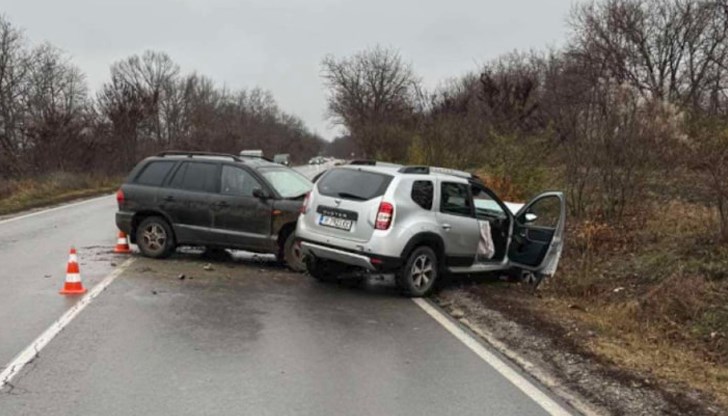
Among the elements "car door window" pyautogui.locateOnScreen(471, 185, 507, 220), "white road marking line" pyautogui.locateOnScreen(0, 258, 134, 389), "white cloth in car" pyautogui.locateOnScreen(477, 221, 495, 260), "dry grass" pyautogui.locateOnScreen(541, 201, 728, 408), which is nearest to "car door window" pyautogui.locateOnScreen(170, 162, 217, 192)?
"white road marking line" pyautogui.locateOnScreen(0, 258, 134, 389)

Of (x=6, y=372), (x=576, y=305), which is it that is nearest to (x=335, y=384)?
(x=6, y=372)

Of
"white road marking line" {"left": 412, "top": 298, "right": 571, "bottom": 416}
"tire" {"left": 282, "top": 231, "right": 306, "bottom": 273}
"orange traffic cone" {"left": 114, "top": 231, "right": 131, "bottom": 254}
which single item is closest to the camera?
"white road marking line" {"left": 412, "top": 298, "right": 571, "bottom": 416}

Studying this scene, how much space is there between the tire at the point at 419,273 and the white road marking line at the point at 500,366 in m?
0.53

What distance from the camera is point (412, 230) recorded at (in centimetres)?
879

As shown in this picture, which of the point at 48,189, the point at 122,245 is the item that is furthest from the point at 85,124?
the point at 122,245

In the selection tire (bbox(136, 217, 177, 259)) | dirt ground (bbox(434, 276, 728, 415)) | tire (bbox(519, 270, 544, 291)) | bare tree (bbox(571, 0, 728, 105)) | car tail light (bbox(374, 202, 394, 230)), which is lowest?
dirt ground (bbox(434, 276, 728, 415))

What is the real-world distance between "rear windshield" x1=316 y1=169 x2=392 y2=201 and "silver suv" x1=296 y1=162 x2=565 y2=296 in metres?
0.01

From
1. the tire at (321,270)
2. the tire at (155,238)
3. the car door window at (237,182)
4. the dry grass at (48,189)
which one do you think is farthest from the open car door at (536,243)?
the dry grass at (48,189)

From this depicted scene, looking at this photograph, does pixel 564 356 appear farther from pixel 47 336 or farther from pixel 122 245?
pixel 122 245

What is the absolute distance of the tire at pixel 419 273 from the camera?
29.1 feet

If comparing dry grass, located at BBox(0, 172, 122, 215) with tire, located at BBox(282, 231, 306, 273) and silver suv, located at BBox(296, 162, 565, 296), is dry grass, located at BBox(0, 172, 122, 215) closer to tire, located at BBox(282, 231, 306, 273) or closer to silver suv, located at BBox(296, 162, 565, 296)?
tire, located at BBox(282, 231, 306, 273)

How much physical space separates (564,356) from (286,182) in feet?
20.6

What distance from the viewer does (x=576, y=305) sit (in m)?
8.79

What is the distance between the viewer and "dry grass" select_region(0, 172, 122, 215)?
23.4 metres
